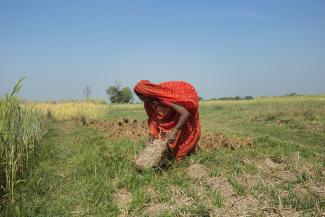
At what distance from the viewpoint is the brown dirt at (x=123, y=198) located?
17.0 ft

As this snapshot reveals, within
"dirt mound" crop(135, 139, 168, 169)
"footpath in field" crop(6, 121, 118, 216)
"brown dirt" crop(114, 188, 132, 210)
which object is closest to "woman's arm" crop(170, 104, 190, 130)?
"dirt mound" crop(135, 139, 168, 169)

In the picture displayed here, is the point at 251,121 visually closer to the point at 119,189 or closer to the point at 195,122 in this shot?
the point at 195,122

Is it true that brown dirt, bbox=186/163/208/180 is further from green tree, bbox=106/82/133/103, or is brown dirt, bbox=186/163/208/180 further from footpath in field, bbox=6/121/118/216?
green tree, bbox=106/82/133/103

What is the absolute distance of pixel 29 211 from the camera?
4.88m

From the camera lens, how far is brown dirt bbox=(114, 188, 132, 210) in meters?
5.17

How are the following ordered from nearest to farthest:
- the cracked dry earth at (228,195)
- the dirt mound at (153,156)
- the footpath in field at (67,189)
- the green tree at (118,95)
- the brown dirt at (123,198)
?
the cracked dry earth at (228,195) → the footpath in field at (67,189) → the brown dirt at (123,198) → the dirt mound at (153,156) → the green tree at (118,95)

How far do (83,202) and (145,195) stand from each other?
29.0 inches

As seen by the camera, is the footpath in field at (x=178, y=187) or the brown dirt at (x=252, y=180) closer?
the footpath in field at (x=178, y=187)

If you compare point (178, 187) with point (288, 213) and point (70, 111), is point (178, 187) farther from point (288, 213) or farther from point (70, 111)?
point (70, 111)

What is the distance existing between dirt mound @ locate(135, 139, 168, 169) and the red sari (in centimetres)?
43

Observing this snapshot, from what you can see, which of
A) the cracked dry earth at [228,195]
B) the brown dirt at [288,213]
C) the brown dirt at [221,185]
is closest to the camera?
the brown dirt at [288,213]

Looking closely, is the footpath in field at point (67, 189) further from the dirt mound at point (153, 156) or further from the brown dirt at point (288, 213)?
the brown dirt at point (288, 213)

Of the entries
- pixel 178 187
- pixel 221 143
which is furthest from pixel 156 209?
pixel 221 143

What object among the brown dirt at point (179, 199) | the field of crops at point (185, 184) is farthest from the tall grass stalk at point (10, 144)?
the brown dirt at point (179, 199)
